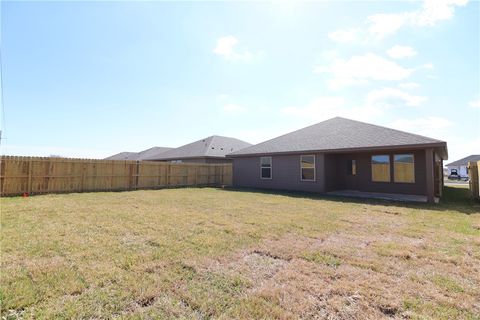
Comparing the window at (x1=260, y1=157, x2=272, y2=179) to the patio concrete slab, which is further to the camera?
the window at (x1=260, y1=157, x2=272, y2=179)

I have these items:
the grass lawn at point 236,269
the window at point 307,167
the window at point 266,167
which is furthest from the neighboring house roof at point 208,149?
the grass lawn at point 236,269

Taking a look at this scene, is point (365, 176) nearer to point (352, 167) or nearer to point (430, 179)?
point (352, 167)

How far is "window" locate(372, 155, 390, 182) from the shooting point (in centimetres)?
1288

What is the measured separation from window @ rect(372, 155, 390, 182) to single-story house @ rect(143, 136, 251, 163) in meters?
13.6

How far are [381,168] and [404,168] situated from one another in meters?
1.04

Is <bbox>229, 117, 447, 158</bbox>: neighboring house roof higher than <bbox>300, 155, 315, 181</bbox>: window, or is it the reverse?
<bbox>229, 117, 447, 158</bbox>: neighboring house roof

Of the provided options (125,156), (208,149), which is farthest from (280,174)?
(125,156)

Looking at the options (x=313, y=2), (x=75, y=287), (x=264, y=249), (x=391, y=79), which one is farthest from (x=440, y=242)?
(x=391, y=79)

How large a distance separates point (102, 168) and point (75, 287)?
42.0ft

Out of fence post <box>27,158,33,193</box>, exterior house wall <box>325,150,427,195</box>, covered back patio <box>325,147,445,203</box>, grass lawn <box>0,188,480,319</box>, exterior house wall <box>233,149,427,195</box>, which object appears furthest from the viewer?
exterior house wall <box>233,149,427,195</box>

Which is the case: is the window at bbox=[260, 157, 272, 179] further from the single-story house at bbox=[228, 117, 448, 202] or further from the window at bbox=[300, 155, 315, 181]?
the window at bbox=[300, 155, 315, 181]

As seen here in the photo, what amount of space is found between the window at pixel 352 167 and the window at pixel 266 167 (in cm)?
475

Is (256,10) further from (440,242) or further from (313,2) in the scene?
(440,242)

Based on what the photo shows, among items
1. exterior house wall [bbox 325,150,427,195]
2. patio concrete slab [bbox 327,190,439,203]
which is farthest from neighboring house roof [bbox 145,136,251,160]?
patio concrete slab [bbox 327,190,439,203]
